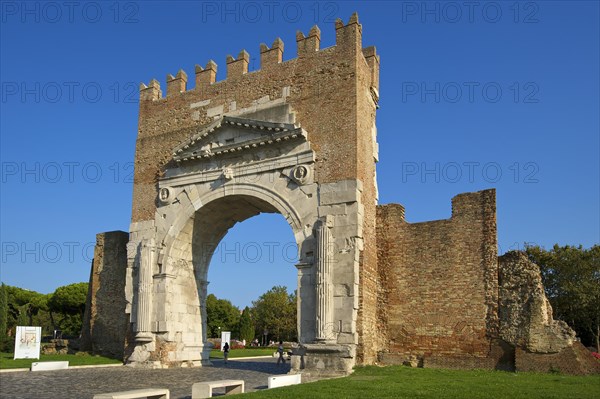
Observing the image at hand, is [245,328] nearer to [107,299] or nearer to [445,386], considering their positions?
[107,299]

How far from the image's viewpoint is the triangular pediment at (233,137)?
16562mm

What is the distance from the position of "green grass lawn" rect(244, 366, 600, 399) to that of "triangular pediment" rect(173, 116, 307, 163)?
6943mm

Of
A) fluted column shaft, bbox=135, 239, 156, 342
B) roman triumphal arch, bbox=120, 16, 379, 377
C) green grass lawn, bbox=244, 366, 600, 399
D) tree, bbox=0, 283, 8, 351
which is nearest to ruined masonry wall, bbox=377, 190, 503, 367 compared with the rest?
roman triumphal arch, bbox=120, 16, 379, 377

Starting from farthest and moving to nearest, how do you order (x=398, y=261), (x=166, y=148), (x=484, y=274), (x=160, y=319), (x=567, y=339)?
(x=166, y=148) → (x=160, y=319) → (x=398, y=261) → (x=484, y=274) → (x=567, y=339)

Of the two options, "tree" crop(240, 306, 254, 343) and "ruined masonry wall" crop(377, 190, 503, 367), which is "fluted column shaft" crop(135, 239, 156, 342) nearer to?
"ruined masonry wall" crop(377, 190, 503, 367)

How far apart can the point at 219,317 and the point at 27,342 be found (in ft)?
124

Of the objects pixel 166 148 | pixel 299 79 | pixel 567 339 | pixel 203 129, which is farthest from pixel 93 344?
pixel 567 339

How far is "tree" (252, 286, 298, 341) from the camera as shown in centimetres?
4981

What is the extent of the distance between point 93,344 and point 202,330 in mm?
4590

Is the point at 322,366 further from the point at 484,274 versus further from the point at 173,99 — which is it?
the point at 173,99

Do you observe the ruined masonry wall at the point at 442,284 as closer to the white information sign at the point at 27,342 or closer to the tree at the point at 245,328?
the white information sign at the point at 27,342

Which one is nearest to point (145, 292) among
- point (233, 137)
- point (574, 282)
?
point (233, 137)

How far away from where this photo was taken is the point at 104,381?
1291 centimetres

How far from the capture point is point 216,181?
17891 millimetres
